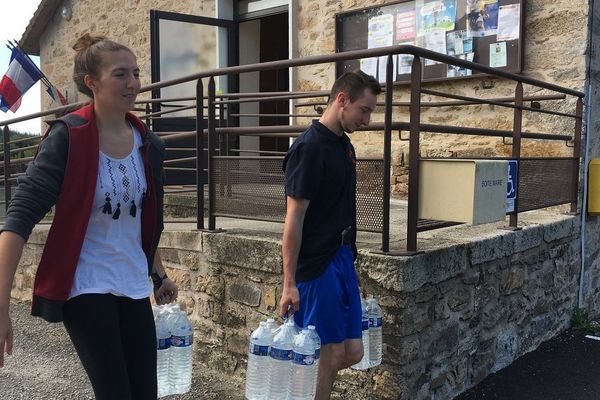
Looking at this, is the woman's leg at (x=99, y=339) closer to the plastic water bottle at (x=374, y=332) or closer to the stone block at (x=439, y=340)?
the plastic water bottle at (x=374, y=332)

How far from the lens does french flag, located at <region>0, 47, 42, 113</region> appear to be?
8.89 metres

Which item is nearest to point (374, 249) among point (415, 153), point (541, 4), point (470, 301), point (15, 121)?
point (415, 153)

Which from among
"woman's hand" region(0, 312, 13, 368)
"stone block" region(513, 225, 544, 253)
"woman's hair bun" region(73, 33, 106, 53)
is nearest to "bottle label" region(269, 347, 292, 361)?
"woman's hand" region(0, 312, 13, 368)

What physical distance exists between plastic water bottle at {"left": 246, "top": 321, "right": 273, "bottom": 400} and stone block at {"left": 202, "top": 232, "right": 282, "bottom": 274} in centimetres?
83

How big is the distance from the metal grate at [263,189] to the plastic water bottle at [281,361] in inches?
33.8

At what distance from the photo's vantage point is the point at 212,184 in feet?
13.1

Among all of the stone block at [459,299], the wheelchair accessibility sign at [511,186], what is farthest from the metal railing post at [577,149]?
the stone block at [459,299]

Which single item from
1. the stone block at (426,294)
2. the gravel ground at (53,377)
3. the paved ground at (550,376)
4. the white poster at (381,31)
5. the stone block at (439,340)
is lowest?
the gravel ground at (53,377)

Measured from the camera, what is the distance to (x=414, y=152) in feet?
9.98

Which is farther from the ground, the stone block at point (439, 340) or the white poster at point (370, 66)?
the white poster at point (370, 66)

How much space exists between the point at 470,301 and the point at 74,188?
242 centimetres

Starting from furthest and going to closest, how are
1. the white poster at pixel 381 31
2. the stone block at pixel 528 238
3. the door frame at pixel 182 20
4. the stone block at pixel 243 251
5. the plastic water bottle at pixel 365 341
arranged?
the door frame at pixel 182 20
the white poster at pixel 381 31
the stone block at pixel 528 238
the stone block at pixel 243 251
the plastic water bottle at pixel 365 341

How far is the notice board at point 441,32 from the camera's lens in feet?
17.8

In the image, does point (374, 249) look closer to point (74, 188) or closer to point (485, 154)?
point (74, 188)
